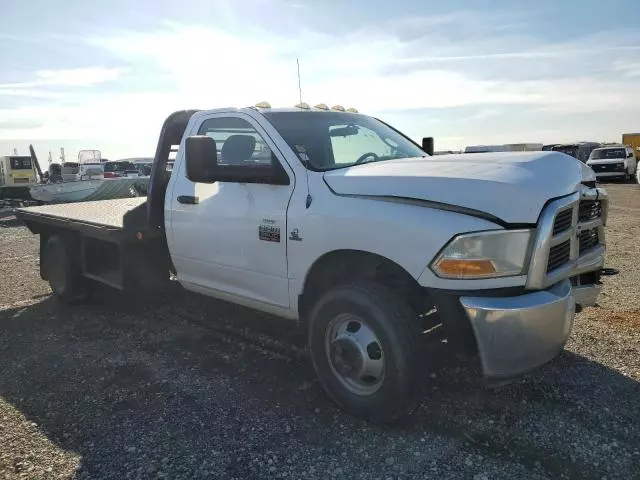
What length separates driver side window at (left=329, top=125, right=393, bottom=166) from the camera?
4.07 metres

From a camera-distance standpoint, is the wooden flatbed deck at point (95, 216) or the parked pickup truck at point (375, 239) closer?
the parked pickup truck at point (375, 239)

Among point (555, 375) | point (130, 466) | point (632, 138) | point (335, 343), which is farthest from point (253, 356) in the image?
point (632, 138)

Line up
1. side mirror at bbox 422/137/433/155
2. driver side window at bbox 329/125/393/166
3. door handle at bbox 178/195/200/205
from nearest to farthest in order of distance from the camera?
driver side window at bbox 329/125/393/166
door handle at bbox 178/195/200/205
side mirror at bbox 422/137/433/155

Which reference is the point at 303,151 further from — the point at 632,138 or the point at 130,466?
the point at 632,138

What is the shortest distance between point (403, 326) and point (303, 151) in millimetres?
1503

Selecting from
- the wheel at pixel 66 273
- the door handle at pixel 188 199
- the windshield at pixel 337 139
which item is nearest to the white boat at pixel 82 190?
the wheel at pixel 66 273

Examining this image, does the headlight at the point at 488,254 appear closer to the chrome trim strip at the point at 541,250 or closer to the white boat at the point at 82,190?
the chrome trim strip at the point at 541,250

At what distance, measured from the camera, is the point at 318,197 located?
3.56 metres

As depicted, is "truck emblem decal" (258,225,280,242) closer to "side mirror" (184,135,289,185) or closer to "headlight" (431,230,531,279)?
"side mirror" (184,135,289,185)

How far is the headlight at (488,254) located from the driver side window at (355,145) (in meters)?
1.31

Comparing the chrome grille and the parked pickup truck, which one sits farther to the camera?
the chrome grille

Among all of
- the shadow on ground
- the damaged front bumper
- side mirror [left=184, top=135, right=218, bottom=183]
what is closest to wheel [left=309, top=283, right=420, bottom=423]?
the shadow on ground

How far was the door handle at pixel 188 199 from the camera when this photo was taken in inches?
177

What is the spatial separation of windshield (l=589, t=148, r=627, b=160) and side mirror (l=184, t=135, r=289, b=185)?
28291 mm
